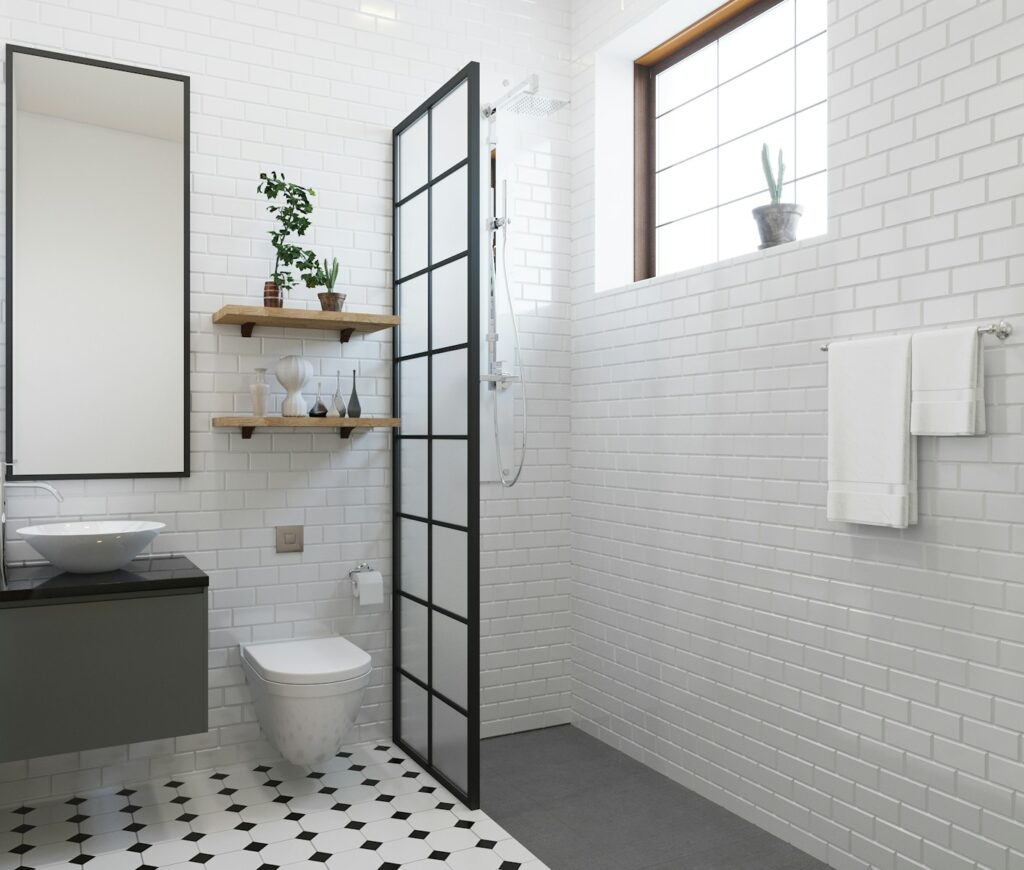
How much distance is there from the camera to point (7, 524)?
3.07 metres

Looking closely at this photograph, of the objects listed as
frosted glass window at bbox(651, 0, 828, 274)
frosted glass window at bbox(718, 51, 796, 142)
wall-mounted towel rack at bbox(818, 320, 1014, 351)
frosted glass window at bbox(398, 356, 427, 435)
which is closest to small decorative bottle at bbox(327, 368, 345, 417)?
frosted glass window at bbox(398, 356, 427, 435)

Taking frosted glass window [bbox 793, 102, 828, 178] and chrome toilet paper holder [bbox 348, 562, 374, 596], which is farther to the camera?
chrome toilet paper holder [bbox 348, 562, 374, 596]

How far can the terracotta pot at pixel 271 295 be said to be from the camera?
3320 mm

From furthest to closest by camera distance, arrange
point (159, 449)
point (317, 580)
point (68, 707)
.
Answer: point (317, 580)
point (159, 449)
point (68, 707)

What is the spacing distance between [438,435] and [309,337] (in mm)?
753

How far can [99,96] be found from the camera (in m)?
3.17

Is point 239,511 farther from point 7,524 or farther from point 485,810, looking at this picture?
point 485,810

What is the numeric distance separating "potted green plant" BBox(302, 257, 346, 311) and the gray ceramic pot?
160 centimetres

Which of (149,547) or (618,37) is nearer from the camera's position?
(149,547)

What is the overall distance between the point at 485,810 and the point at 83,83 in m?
2.98

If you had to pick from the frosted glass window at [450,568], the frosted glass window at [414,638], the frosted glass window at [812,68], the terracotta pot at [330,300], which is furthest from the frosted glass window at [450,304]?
the frosted glass window at [812,68]

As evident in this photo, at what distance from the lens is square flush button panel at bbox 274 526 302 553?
353cm

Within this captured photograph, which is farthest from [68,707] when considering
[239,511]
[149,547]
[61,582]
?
[239,511]

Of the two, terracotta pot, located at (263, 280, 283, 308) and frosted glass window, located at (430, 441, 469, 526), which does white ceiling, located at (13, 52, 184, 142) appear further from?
frosted glass window, located at (430, 441, 469, 526)
